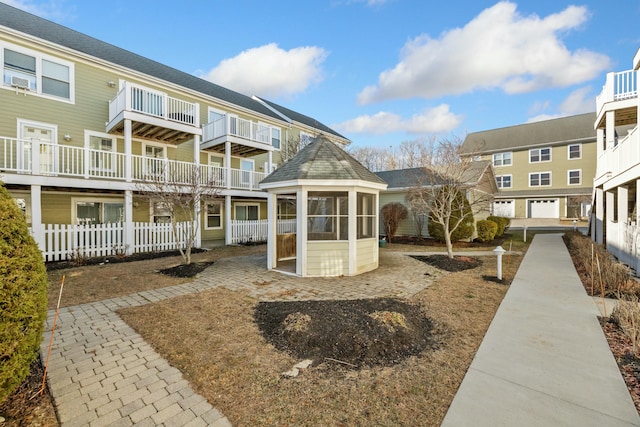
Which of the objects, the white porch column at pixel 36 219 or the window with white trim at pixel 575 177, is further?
the window with white trim at pixel 575 177

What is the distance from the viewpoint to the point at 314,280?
7.26 metres

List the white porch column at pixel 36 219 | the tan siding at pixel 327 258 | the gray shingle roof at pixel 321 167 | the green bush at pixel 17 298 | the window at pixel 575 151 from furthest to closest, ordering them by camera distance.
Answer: the window at pixel 575 151 → the white porch column at pixel 36 219 → the tan siding at pixel 327 258 → the gray shingle roof at pixel 321 167 → the green bush at pixel 17 298

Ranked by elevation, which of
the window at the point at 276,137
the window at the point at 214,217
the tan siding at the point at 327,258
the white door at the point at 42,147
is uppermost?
the window at the point at 276,137

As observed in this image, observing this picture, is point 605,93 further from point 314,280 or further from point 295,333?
point 295,333

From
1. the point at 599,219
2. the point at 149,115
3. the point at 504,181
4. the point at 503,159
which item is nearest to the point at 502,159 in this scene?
the point at 503,159

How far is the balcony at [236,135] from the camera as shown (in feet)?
48.5

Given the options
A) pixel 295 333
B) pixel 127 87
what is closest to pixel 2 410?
pixel 295 333

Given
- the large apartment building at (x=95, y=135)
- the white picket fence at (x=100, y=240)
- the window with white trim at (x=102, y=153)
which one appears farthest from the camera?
the window with white trim at (x=102, y=153)

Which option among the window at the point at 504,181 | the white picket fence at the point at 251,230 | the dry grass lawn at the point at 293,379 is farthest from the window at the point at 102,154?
the window at the point at 504,181

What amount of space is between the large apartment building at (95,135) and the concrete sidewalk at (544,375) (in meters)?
9.88

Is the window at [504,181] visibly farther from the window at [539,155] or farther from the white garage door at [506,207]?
the window at [539,155]

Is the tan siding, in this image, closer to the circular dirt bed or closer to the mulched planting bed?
the circular dirt bed

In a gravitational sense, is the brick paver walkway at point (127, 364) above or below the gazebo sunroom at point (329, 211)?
below

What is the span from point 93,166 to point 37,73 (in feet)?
12.5
